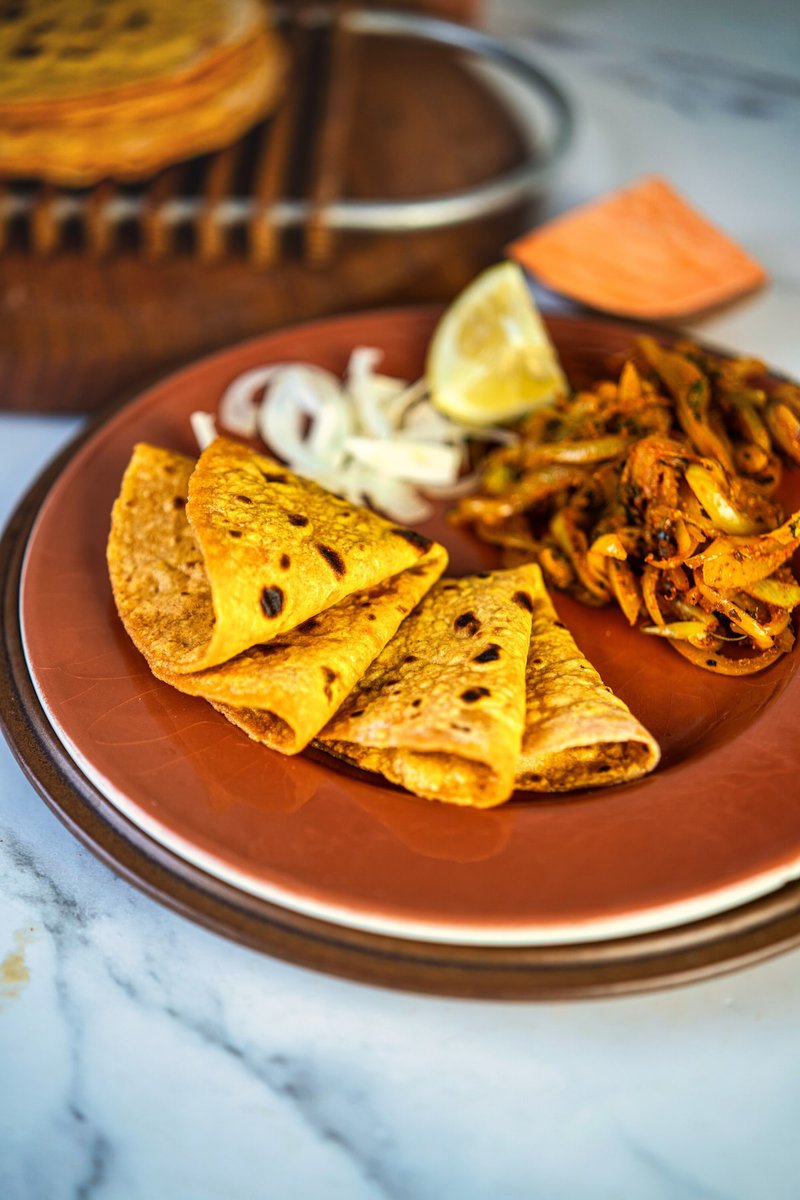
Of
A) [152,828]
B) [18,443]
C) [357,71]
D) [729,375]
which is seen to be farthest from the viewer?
[357,71]

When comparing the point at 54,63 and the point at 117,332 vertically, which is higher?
the point at 54,63

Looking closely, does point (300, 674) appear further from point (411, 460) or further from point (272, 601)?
point (411, 460)

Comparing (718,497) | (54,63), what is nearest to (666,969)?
(718,497)

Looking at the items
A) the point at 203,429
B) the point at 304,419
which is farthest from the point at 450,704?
the point at 304,419

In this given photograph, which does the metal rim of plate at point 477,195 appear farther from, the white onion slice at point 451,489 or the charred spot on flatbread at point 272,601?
the charred spot on flatbread at point 272,601

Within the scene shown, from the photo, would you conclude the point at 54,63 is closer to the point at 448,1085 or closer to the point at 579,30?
the point at 579,30

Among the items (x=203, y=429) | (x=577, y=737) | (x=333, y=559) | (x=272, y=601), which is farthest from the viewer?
(x=203, y=429)

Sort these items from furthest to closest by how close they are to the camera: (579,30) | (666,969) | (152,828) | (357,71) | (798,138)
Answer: (579,30) → (798,138) → (357,71) → (152,828) → (666,969)

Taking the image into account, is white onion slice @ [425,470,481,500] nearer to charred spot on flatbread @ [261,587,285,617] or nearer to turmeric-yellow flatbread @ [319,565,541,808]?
turmeric-yellow flatbread @ [319,565,541,808]
